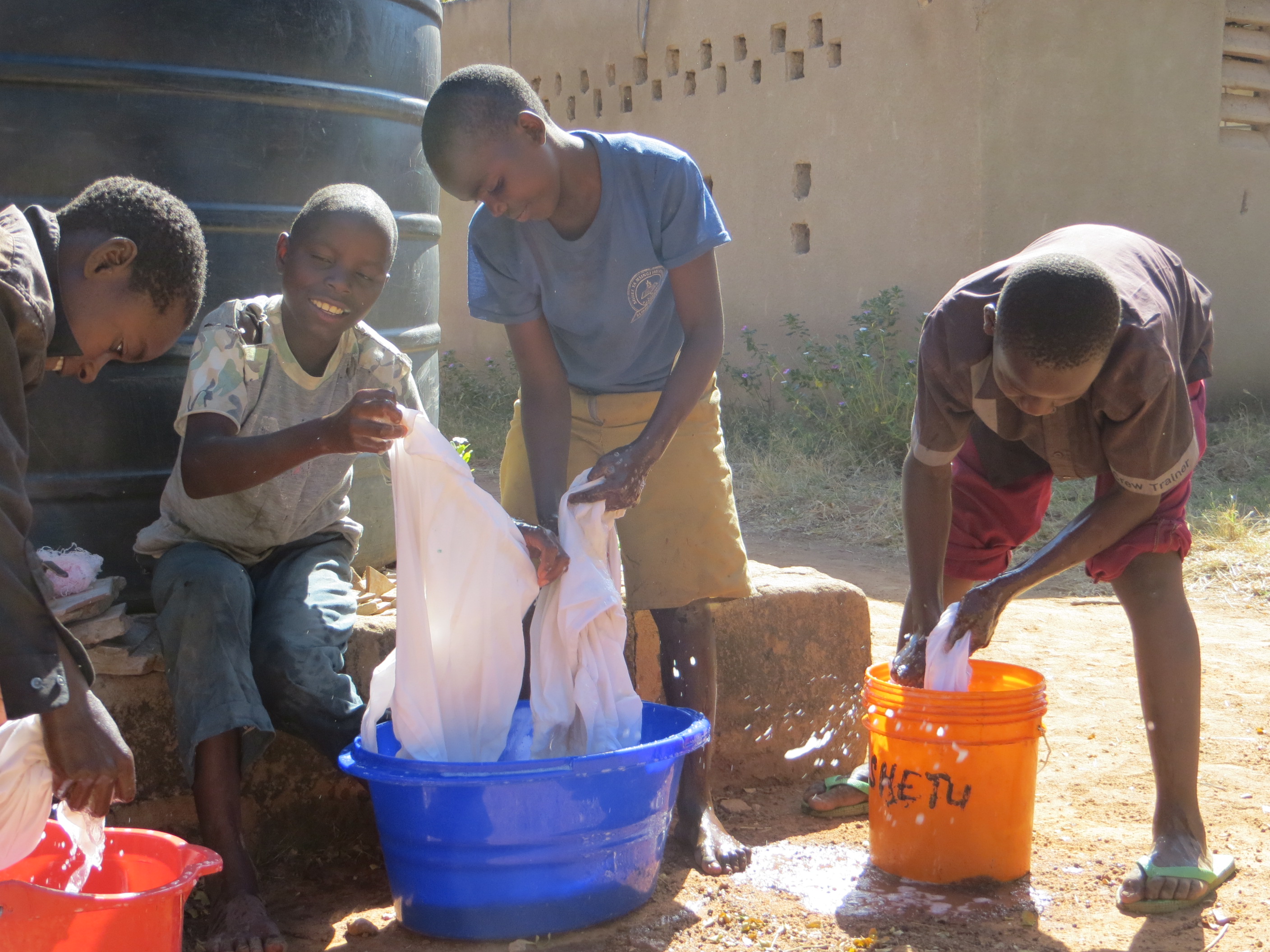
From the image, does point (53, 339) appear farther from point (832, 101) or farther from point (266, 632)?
point (832, 101)

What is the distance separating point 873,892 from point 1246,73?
5.95 meters

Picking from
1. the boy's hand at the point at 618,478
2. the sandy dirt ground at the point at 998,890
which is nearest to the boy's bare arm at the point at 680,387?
the boy's hand at the point at 618,478

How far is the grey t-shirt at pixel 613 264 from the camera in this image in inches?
99.5

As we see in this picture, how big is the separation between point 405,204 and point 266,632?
1.34 m

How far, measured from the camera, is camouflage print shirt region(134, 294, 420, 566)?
2314 millimetres

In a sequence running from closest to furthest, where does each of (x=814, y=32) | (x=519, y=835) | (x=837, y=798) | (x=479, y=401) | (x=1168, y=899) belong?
1. (x=519, y=835)
2. (x=1168, y=899)
3. (x=837, y=798)
4. (x=814, y=32)
5. (x=479, y=401)

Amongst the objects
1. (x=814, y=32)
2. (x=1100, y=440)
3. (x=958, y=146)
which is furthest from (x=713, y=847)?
(x=814, y=32)

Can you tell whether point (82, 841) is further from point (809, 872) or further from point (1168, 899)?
point (1168, 899)

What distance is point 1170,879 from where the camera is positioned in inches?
88.7

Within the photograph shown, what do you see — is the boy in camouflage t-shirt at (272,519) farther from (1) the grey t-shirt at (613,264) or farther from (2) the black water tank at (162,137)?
(2) the black water tank at (162,137)

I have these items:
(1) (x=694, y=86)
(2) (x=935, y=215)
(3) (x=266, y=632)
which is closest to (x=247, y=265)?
(3) (x=266, y=632)

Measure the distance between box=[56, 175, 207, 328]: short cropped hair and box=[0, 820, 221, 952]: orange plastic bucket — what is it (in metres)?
0.80

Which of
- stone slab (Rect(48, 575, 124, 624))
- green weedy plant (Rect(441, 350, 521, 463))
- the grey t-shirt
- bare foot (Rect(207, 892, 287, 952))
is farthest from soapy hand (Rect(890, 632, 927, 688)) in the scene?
green weedy plant (Rect(441, 350, 521, 463))

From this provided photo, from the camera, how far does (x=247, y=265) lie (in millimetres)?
2869
